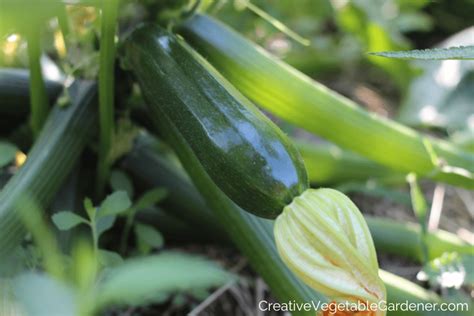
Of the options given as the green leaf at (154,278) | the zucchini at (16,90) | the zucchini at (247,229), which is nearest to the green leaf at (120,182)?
the zucchini at (247,229)

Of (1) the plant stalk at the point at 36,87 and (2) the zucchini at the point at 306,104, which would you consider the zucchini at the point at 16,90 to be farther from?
(2) the zucchini at the point at 306,104


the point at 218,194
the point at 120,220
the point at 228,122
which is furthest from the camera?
the point at 120,220

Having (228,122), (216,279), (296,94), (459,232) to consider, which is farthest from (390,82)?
(216,279)

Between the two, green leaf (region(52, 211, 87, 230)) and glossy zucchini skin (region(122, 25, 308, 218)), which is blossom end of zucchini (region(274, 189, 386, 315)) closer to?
glossy zucchini skin (region(122, 25, 308, 218))

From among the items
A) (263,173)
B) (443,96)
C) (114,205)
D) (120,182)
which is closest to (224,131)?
(263,173)

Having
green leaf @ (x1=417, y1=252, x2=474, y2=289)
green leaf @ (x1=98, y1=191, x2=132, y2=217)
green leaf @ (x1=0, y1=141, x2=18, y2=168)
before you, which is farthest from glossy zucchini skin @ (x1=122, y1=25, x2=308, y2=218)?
green leaf @ (x1=417, y1=252, x2=474, y2=289)

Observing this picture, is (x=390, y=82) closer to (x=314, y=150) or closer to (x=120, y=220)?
(x=314, y=150)
